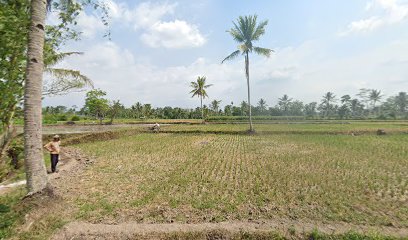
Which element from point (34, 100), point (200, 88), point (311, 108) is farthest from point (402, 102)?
point (34, 100)

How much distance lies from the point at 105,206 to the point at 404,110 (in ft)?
338

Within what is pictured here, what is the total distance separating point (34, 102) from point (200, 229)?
15.5 feet

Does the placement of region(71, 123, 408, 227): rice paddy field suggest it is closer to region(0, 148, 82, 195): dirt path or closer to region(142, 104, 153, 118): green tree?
region(0, 148, 82, 195): dirt path

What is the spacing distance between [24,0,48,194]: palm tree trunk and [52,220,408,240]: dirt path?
5.33 ft

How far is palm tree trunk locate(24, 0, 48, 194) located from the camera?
5.82 m

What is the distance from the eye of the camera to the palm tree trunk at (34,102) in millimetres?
5820

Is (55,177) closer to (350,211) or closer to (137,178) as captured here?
(137,178)

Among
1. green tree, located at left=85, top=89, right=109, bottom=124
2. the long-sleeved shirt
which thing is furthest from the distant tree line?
the long-sleeved shirt

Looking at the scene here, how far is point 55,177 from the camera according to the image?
357 inches

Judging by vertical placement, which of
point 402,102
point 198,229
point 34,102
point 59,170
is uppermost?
point 402,102

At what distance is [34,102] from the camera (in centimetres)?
589

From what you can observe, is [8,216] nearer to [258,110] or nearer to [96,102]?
[96,102]

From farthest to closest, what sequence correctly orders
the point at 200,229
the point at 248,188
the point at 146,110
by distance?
the point at 146,110
the point at 248,188
the point at 200,229

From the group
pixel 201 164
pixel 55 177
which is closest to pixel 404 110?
pixel 201 164
